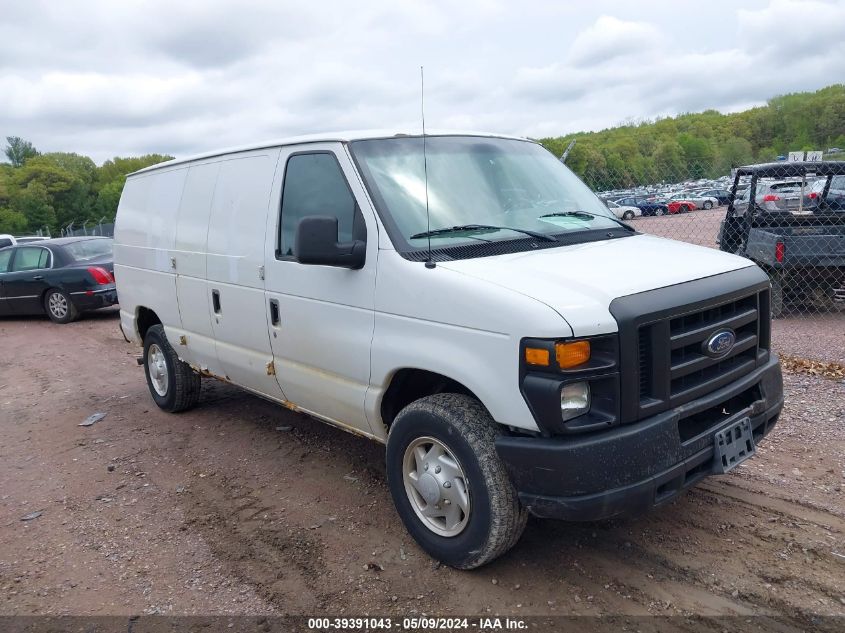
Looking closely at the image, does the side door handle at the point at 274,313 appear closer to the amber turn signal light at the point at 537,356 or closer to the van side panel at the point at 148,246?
the van side panel at the point at 148,246

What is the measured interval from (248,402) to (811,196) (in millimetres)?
8160

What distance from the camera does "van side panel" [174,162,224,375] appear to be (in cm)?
519

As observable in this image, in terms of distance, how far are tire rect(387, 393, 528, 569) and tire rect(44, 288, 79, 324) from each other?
10.2 meters

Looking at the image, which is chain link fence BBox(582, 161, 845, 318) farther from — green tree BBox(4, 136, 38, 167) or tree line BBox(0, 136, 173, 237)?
green tree BBox(4, 136, 38, 167)

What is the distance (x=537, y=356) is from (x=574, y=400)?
26 centimetres

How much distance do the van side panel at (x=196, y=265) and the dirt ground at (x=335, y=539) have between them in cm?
82

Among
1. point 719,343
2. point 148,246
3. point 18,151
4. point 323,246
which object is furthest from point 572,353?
point 18,151

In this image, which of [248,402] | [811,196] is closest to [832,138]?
[811,196]

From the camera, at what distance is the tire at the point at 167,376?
620 centimetres

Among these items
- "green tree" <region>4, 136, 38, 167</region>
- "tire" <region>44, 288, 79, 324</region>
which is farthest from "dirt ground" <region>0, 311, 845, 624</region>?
"green tree" <region>4, 136, 38, 167</region>

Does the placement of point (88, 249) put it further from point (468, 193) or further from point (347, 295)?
point (468, 193)

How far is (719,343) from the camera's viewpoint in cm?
331

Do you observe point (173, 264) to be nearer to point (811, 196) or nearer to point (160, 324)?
point (160, 324)

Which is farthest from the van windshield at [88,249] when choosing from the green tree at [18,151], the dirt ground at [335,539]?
the green tree at [18,151]
